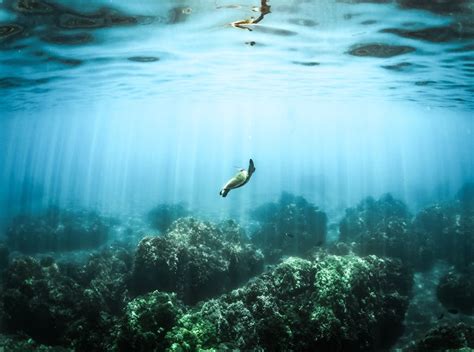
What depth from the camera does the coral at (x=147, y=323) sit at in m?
8.08

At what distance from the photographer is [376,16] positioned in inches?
461

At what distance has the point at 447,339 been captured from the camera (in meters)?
Result: 9.24

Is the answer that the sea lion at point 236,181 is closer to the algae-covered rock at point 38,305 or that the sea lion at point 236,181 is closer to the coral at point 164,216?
the algae-covered rock at point 38,305

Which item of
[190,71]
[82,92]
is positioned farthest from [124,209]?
[190,71]

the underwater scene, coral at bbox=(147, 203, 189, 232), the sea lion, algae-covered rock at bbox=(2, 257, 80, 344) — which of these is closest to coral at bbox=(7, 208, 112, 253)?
the underwater scene

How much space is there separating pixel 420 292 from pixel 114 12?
58.4 ft

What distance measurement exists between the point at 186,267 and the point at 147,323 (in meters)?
5.08

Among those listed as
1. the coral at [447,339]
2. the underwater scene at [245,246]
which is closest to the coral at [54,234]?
the underwater scene at [245,246]

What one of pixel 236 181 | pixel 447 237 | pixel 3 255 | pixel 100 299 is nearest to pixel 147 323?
pixel 236 181

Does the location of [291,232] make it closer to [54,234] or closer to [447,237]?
[447,237]

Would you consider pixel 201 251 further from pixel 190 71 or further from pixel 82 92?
pixel 82 92

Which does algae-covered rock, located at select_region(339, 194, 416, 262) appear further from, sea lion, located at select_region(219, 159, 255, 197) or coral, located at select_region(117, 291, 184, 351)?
sea lion, located at select_region(219, 159, 255, 197)

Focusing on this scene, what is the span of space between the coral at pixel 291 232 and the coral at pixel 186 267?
5217mm

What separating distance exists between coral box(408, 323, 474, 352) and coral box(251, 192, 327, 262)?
1006cm
